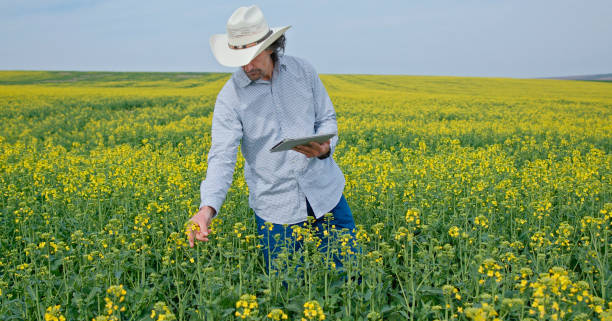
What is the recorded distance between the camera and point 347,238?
2842mm

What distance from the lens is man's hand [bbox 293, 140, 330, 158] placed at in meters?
3.11

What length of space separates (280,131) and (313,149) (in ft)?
1.93

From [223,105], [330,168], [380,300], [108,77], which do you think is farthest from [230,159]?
[108,77]

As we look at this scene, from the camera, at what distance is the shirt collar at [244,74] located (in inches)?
138

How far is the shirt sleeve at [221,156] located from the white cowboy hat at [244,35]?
1.53 ft

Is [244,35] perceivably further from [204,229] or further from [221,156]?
[204,229]

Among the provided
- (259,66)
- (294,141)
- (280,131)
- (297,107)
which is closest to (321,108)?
(297,107)

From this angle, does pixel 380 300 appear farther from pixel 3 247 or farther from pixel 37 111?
pixel 37 111

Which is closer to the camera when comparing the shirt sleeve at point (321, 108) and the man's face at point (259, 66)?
the man's face at point (259, 66)

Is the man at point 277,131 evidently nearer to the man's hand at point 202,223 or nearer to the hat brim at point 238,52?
the hat brim at point 238,52

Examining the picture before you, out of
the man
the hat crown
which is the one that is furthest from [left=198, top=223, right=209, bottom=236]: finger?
A: the hat crown

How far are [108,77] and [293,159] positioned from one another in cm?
6167

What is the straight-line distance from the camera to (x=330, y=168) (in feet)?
12.4

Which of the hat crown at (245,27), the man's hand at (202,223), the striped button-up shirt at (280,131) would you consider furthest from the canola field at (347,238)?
the hat crown at (245,27)
